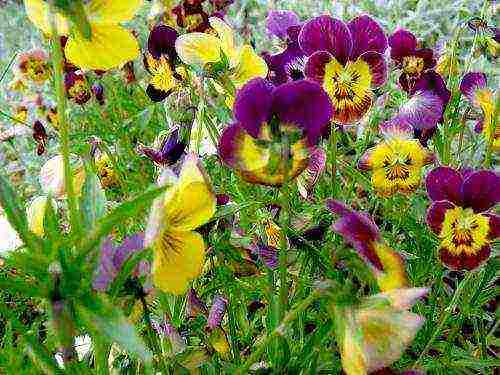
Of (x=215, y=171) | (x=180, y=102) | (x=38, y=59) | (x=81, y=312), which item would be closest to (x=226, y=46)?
(x=180, y=102)

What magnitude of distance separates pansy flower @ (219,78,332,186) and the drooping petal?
389 millimetres

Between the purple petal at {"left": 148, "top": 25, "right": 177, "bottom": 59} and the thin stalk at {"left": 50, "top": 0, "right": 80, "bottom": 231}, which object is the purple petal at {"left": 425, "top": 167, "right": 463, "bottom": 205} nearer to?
the purple petal at {"left": 148, "top": 25, "right": 177, "bottom": 59}

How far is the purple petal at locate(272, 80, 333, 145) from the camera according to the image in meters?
0.79

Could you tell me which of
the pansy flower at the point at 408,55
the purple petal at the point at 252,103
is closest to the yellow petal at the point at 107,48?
the purple petal at the point at 252,103

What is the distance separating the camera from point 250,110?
79 centimetres

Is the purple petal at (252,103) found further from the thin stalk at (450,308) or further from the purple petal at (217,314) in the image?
the thin stalk at (450,308)

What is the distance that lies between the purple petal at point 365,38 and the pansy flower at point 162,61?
0.33 metres

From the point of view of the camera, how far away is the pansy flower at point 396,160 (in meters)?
1.32

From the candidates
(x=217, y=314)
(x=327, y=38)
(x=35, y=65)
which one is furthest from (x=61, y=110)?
(x=35, y=65)

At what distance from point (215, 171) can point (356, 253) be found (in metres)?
1.14

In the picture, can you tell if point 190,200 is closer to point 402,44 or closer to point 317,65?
point 317,65

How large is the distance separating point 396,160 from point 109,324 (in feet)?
2.71

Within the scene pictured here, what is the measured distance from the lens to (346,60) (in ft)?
3.63

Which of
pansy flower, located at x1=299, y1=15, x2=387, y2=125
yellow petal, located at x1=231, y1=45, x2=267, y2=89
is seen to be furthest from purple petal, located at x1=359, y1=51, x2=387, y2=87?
yellow petal, located at x1=231, y1=45, x2=267, y2=89
